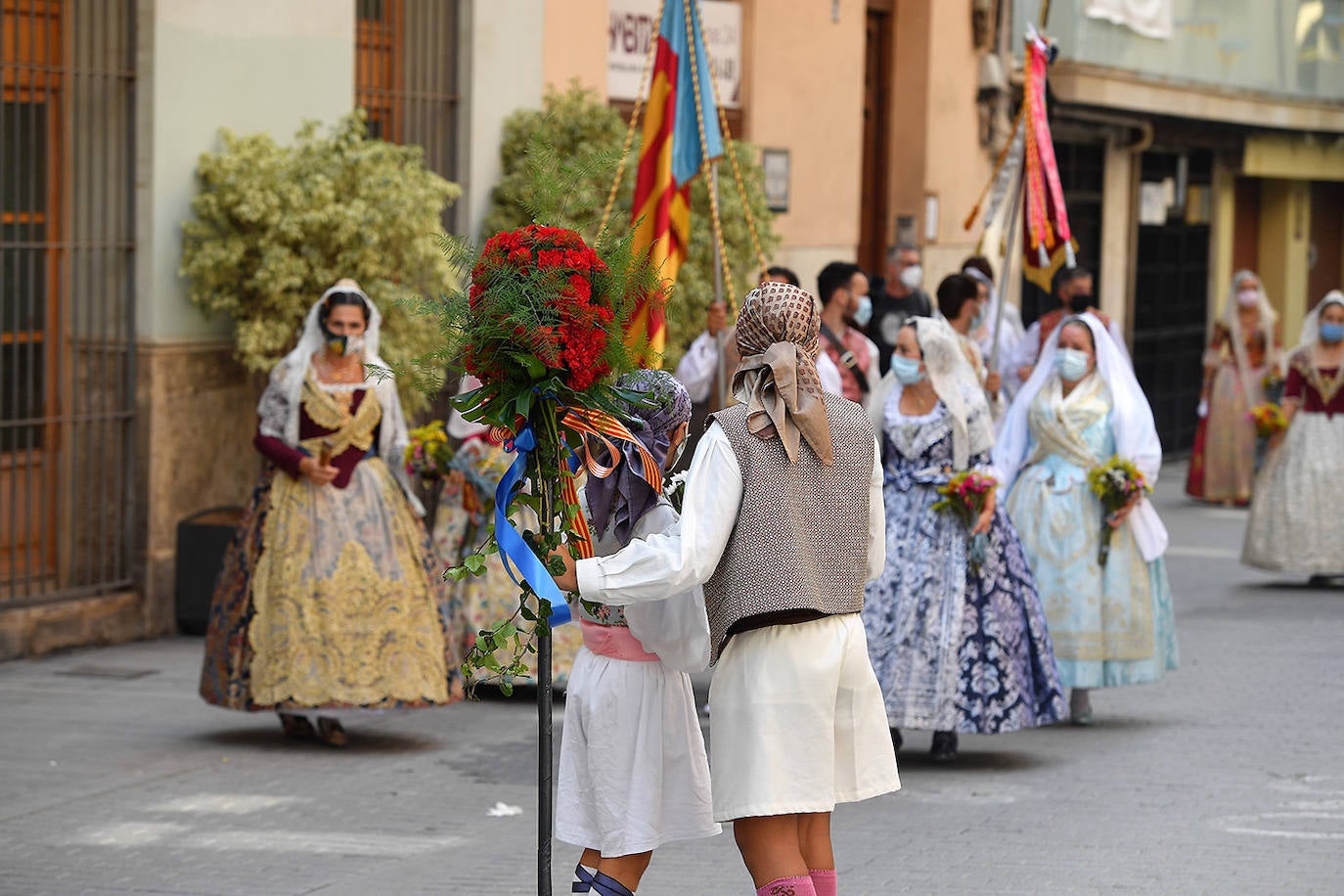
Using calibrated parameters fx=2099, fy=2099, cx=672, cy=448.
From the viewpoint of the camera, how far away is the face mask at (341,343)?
8.41 meters

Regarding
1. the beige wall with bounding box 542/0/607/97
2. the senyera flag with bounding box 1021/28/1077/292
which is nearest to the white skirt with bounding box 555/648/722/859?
the senyera flag with bounding box 1021/28/1077/292

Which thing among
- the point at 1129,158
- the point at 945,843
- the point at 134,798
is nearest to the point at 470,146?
the point at 134,798

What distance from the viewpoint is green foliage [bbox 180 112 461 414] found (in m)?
11.0

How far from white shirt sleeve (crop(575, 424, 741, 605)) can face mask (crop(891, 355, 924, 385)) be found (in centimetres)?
326

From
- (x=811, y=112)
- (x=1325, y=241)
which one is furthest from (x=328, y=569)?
(x=1325, y=241)

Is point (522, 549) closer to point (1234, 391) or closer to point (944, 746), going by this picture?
point (944, 746)

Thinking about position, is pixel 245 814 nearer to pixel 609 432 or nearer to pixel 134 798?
pixel 134 798

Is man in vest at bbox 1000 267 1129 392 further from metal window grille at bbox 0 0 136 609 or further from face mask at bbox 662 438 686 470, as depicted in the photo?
face mask at bbox 662 438 686 470

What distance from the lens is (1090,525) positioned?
30.1 ft

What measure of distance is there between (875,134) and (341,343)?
1194 cm

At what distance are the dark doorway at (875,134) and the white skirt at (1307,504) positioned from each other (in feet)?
20.1

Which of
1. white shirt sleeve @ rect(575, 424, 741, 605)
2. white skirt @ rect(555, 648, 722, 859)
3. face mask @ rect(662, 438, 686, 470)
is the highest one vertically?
face mask @ rect(662, 438, 686, 470)

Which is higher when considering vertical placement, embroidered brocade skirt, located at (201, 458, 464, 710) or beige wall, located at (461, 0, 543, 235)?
beige wall, located at (461, 0, 543, 235)

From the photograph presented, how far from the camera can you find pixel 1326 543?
1387cm
